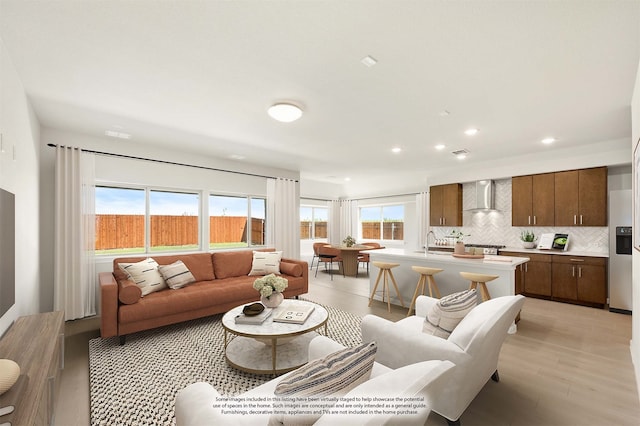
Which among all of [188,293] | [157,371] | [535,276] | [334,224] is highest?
[334,224]

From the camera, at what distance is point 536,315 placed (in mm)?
4035

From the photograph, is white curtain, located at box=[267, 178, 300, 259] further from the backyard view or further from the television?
the television

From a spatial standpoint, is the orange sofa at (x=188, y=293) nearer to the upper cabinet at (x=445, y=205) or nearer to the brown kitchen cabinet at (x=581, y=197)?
the upper cabinet at (x=445, y=205)

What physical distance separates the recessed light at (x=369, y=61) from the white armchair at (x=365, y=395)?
2006 mm

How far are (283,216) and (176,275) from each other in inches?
104

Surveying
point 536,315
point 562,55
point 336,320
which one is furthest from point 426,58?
point 536,315

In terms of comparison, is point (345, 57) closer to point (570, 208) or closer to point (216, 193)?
point (216, 193)

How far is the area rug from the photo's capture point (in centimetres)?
203

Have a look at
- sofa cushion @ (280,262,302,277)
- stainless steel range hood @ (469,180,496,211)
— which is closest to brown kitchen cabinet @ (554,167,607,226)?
stainless steel range hood @ (469,180,496,211)

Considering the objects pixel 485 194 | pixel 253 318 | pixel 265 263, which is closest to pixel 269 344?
pixel 253 318

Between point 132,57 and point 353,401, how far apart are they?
2.61m

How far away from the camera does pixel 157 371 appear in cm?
252

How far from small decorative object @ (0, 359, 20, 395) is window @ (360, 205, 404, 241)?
24.9 feet

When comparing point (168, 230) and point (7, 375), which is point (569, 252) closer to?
point (7, 375)
